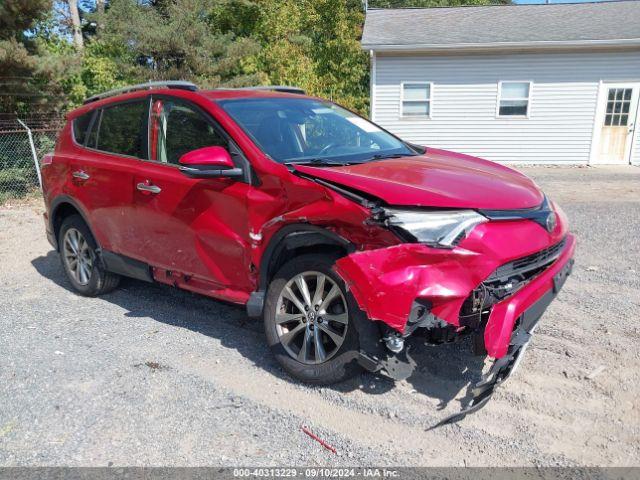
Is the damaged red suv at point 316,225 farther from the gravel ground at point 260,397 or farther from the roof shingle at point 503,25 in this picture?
the roof shingle at point 503,25

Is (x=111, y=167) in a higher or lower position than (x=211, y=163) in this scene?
lower

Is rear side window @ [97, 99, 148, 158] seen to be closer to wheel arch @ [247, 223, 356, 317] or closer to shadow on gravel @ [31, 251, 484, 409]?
shadow on gravel @ [31, 251, 484, 409]

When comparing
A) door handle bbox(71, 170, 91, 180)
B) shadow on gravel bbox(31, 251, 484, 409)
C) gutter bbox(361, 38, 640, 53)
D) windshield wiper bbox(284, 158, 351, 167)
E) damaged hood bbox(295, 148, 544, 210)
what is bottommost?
shadow on gravel bbox(31, 251, 484, 409)

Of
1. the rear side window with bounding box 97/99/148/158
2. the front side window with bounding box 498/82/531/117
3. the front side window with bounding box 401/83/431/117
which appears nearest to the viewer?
the rear side window with bounding box 97/99/148/158

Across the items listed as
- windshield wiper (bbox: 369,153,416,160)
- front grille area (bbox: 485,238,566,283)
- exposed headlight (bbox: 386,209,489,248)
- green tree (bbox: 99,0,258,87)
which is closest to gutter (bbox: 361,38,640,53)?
green tree (bbox: 99,0,258,87)

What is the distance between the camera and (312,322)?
3201 millimetres

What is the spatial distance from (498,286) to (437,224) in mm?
472

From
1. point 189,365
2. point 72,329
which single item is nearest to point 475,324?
point 189,365

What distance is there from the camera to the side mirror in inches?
131

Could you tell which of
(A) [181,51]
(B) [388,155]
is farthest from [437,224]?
(A) [181,51]

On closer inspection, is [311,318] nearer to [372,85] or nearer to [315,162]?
[315,162]

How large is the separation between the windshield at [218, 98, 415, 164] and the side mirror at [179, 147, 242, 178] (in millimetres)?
252

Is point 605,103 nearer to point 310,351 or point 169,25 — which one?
point 169,25

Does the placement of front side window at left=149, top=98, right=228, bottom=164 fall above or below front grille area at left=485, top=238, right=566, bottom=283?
above
